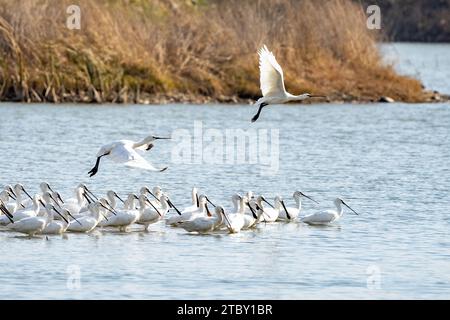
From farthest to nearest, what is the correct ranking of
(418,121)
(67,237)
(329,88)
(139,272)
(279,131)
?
1. (329,88)
2. (418,121)
3. (279,131)
4. (67,237)
5. (139,272)

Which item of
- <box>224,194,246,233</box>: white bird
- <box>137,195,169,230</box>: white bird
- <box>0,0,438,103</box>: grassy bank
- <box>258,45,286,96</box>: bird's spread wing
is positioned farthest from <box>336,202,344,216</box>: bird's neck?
<box>0,0,438,103</box>: grassy bank

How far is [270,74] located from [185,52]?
2052 centimetres

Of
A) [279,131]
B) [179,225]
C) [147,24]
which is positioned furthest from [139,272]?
[147,24]

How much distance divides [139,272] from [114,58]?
21935mm

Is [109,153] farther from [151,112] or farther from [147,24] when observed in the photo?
[147,24]

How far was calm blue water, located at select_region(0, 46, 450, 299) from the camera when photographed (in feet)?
55.5

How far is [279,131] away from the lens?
120ft

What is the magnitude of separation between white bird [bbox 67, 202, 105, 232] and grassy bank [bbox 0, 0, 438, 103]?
17536mm

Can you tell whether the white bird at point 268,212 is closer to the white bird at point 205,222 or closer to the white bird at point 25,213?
the white bird at point 205,222

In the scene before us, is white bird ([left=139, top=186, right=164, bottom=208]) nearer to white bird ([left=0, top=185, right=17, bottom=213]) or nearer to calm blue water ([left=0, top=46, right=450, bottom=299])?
calm blue water ([left=0, top=46, right=450, bottom=299])

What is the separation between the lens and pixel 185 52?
40656mm

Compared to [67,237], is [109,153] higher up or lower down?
higher up

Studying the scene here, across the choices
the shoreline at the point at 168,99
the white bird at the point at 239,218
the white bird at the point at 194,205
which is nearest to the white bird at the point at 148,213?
the white bird at the point at 194,205

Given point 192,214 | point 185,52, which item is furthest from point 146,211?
point 185,52
